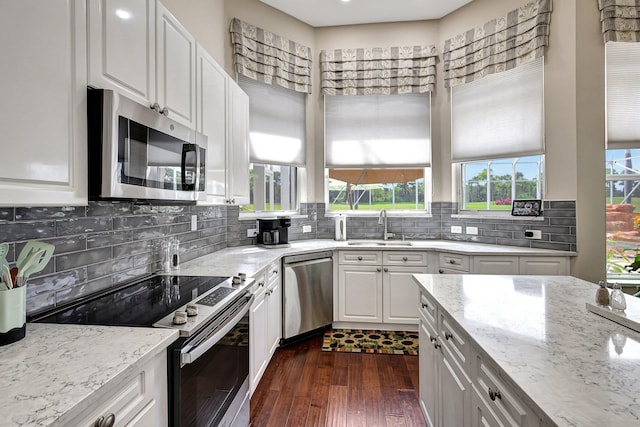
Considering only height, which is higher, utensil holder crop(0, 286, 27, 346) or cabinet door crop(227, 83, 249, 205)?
cabinet door crop(227, 83, 249, 205)

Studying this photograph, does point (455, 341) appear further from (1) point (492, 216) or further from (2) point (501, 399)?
(1) point (492, 216)

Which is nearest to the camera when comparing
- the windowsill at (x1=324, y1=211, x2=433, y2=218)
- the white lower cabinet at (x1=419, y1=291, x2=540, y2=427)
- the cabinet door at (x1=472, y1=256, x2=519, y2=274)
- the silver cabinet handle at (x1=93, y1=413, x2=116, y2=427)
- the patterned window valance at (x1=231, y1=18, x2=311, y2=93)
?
the silver cabinet handle at (x1=93, y1=413, x2=116, y2=427)

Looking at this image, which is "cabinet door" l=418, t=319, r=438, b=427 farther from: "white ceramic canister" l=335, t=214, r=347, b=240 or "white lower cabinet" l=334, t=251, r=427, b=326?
"white ceramic canister" l=335, t=214, r=347, b=240

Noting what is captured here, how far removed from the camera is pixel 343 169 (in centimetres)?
396

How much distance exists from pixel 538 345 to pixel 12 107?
1.63m

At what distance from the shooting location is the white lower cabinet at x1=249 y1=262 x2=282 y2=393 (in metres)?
2.10

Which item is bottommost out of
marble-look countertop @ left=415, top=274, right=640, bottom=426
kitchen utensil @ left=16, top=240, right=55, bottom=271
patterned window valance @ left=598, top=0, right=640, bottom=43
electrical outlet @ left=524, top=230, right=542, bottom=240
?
marble-look countertop @ left=415, top=274, right=640, bottom=426

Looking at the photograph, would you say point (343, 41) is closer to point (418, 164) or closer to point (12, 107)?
point (418, 164)

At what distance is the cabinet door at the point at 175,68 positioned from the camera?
156 cm

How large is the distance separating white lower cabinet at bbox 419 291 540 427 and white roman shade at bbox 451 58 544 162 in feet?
7.41

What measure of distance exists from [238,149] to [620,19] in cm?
349

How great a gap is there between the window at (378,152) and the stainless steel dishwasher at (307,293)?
Answer: 3.41ft

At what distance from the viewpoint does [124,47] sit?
4.17 feet

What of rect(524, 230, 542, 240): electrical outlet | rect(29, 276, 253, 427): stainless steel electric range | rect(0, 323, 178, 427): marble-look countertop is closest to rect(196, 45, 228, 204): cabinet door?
rect(29, 276, 253, 427): stainless steel electric range
